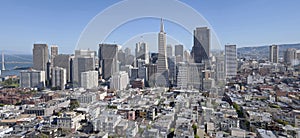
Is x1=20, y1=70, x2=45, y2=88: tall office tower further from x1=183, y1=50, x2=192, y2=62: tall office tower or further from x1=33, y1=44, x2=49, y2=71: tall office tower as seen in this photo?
x1=183, y1=50, x2=192, y2=62: tall office tower

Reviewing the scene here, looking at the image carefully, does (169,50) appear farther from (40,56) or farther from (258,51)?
(258,51)

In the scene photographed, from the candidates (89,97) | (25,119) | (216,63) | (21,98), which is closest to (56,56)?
(21,98)

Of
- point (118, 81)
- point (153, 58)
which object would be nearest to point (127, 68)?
point (118, 81)

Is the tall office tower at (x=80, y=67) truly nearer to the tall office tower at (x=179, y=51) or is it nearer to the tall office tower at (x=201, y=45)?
the tall office tower at (x=179, y=51)

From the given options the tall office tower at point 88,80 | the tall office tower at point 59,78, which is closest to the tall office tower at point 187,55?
the tall office tower at point 88,80

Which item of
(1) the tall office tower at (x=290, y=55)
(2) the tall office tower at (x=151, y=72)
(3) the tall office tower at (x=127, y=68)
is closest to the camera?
(2) the tall office tower at (x=151, y=72)

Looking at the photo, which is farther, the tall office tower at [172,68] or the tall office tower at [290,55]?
A: the tall office tower at [290,55]

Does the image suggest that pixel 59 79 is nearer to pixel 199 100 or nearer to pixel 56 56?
pixel 56 56
